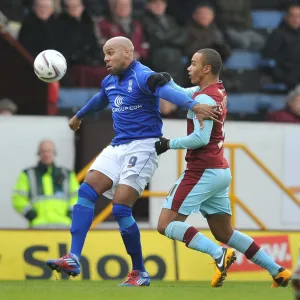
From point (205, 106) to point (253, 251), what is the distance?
1.45m

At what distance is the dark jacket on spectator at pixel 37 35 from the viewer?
16656 millimetres

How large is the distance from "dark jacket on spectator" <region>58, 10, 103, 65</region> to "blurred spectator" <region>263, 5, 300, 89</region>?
10.2 feet

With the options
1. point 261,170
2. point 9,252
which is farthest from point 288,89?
point 9,252

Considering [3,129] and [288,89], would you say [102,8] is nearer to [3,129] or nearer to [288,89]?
[288,89]

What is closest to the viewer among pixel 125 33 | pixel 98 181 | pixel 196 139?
pixel 196 139

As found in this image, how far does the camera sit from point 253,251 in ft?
33.9

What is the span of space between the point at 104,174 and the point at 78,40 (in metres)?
6.90

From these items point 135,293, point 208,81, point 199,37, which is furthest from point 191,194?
point 199,37

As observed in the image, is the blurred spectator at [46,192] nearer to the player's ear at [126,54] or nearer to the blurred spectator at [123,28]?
the player's ear at [126,54]

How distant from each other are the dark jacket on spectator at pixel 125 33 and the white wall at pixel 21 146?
3.19 meters

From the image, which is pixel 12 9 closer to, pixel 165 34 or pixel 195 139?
pixel 165 34

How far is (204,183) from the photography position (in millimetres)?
9984

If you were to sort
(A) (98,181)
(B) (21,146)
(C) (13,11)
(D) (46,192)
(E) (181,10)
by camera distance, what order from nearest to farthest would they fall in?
(A) (98,181) < (D) (46,192) < (B) (21,146) < (C) (13,11) < (E) (181,10)

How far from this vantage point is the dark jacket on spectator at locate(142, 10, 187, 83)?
1758 cm
